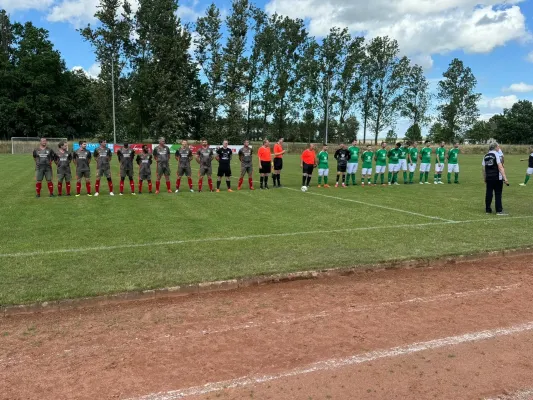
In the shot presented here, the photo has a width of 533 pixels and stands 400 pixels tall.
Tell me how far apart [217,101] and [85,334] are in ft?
197

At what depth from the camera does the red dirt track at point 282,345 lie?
13.0 ft

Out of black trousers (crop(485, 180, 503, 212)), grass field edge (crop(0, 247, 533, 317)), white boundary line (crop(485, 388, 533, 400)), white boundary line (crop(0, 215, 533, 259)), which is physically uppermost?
black trousers (crop(485, 180, 503, 212))

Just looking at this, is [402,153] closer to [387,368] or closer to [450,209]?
[450,209]

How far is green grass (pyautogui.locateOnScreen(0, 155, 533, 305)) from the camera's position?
269 inches

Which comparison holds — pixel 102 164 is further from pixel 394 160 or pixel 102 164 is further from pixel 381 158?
pixel 394 160

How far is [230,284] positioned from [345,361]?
102 inches

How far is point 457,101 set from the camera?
84.9 metres

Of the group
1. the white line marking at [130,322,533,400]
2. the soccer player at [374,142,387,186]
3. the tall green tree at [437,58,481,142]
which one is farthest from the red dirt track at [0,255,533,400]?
the tall green tree at [437,58,481,142]

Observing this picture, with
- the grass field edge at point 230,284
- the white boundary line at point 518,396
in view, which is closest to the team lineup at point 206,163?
the grass field edge at point 230,284

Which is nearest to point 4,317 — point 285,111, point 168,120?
point 168,120

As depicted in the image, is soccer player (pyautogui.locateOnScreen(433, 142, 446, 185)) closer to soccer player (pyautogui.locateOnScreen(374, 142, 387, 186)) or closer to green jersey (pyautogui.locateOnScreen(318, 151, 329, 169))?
soccer player (pyautogui.locateOnScreen(374, 142, 387, 186))

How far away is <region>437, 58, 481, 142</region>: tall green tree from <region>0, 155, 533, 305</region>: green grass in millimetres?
75216

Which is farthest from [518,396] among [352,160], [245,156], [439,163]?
[439,163]

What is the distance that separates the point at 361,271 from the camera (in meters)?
7.40
